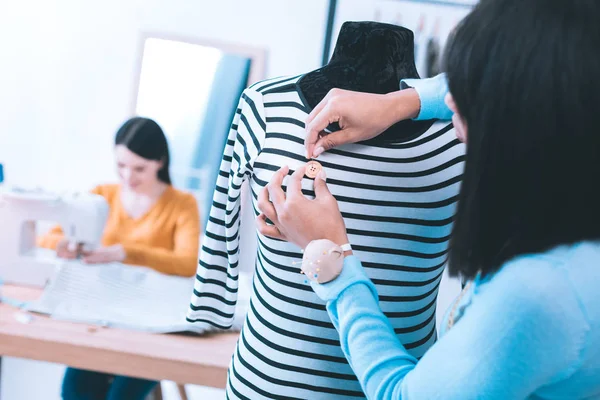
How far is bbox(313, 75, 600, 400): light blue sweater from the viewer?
0.60 meters

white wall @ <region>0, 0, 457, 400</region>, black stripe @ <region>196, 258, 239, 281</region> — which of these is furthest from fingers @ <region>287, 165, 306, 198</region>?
white wall @ <region>0, 0, 457, 400</region>

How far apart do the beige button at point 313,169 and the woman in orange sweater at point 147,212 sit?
1.32 metres

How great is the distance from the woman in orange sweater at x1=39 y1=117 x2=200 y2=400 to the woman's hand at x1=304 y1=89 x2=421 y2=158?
1330mm

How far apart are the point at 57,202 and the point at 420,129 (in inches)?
47.5

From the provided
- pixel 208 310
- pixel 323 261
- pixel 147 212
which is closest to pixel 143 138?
pixel 147 212

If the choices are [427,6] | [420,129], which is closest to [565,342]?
[420,129]

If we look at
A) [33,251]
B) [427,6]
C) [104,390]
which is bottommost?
[104,390]

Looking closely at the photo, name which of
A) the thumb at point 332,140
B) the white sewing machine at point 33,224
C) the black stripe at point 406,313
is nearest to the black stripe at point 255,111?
the thumb at point 332,140

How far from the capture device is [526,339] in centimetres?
60

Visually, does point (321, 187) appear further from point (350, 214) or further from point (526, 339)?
point (526, 339)

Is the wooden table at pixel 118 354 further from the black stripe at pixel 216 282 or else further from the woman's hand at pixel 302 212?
the woman's hand at pixel 302 212

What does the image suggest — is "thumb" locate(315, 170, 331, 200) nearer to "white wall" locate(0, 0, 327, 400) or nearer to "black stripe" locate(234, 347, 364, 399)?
"black stripe" locate(234, 347, 364, 399)

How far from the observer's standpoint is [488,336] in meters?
0.61

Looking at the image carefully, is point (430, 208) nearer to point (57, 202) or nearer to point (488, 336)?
point (488, 336)
